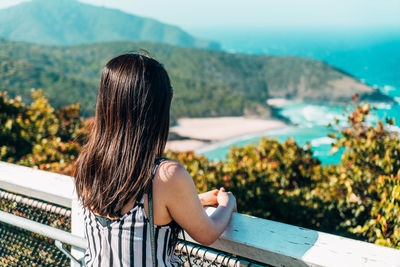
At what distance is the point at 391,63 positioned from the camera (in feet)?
21.1

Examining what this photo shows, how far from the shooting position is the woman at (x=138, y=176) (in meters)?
1.29

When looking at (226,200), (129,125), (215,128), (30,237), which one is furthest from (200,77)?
(129,125)

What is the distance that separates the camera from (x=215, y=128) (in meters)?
60.9

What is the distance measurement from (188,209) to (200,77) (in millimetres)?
93989

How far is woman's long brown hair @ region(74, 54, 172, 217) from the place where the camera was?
1.29 metres

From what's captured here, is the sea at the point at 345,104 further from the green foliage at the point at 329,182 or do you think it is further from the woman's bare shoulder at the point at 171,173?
the woman's bare shoulder at the point at 171,173

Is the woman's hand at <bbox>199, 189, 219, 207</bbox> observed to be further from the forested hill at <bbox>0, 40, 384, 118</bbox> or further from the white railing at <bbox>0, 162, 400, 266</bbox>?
the forested hill at <bbox>0, 40, 384, 118</bbox>

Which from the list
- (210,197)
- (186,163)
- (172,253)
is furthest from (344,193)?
(172,253)

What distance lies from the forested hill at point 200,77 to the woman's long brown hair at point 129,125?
1934 inches

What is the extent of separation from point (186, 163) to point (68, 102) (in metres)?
59.0

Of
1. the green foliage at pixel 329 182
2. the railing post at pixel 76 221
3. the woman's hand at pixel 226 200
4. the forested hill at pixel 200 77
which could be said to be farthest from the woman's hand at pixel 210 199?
the forested hill at pixel 200 77

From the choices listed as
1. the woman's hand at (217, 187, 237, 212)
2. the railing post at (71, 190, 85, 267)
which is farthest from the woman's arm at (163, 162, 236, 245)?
the railing post at (71, 190, 85, 267)

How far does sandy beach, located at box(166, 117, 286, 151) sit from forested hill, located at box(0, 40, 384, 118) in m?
2.23

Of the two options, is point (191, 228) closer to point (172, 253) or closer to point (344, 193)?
point (172, 253)
